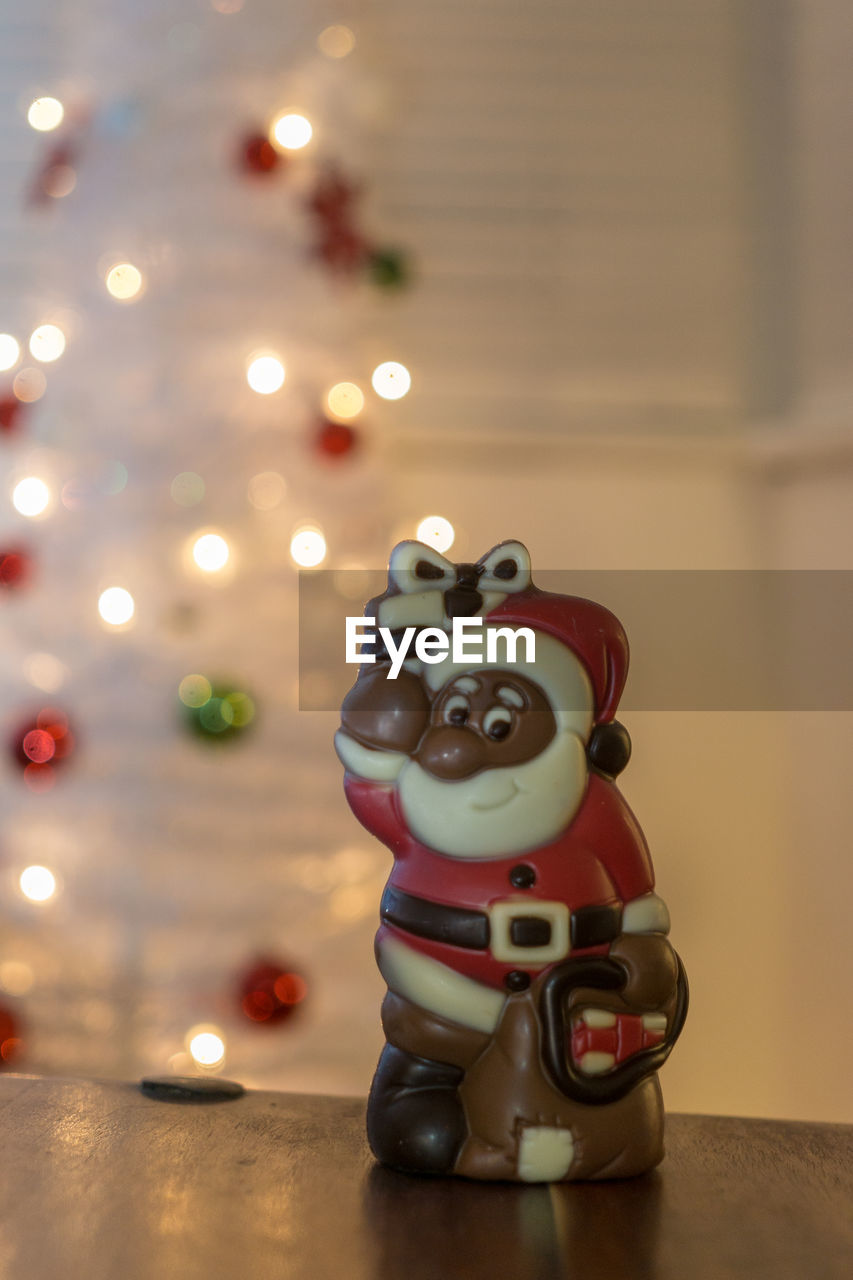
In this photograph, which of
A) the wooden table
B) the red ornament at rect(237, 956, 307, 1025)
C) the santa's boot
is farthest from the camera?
the red ornament at rect(237, 956, 307, 1025)

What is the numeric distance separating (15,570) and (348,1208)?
3.14ft

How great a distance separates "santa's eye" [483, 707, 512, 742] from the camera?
0.76m

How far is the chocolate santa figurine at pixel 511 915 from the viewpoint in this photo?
736 millimetres

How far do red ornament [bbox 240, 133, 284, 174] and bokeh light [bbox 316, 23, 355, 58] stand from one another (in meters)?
0.13

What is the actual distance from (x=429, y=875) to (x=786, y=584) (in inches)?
31.5

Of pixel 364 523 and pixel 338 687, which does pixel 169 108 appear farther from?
pixel 338 687

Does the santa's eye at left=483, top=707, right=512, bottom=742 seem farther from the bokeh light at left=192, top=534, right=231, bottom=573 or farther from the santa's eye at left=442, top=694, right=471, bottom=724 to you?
the bokeh light at left=192, top=534, right=231, bottom=573

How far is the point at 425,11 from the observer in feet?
4.80

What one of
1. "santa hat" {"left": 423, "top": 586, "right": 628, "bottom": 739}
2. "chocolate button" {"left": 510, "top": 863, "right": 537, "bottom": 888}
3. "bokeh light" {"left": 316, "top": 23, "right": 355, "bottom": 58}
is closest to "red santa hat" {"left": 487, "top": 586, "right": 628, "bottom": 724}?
"santa hat" {"left": 423, "top": 586, "right": 628, "bottom": 739}

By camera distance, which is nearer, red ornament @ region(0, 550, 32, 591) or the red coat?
the red coat

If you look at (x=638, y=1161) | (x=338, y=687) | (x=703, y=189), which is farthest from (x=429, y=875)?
(x=703, y=189)

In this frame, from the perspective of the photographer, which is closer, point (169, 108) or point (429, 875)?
point (429, 875)

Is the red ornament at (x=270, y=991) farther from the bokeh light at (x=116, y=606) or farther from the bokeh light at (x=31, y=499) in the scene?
the bokeh light at (x=31, y=499)

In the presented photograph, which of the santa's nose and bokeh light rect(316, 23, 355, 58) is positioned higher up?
bokeh light rect(316, 23, 355, 58)
